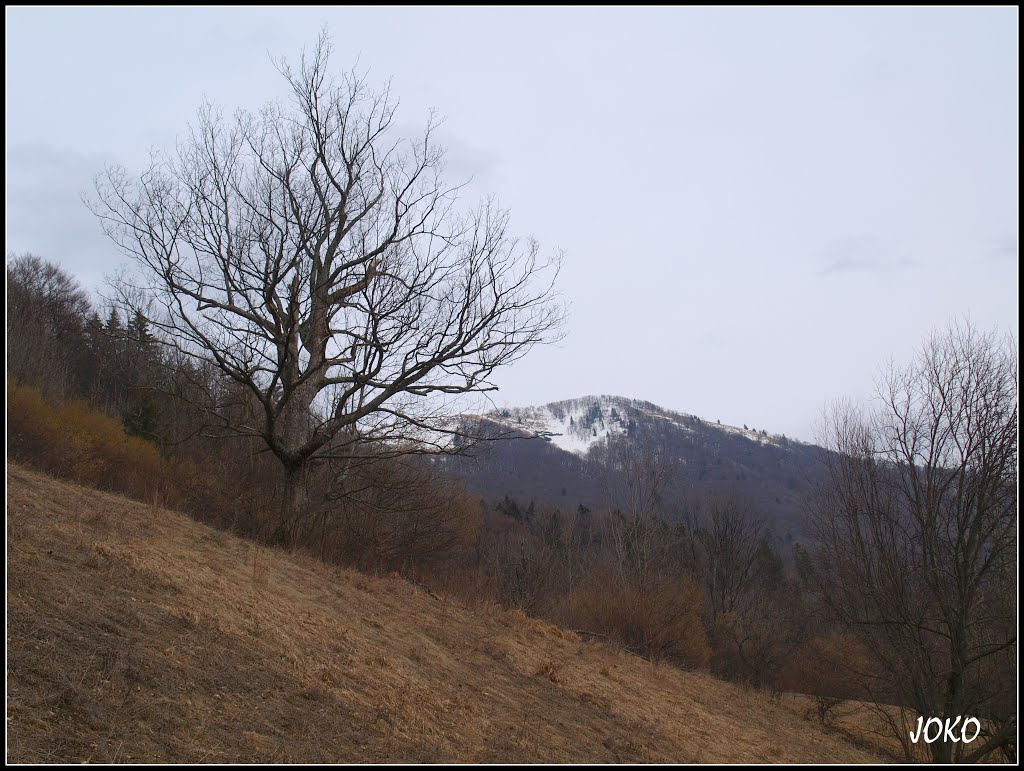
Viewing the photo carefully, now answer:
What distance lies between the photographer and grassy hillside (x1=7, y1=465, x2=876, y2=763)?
4980mm

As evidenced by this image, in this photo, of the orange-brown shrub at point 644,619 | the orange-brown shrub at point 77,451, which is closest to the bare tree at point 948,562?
the orange-brown shrub at point 644,619

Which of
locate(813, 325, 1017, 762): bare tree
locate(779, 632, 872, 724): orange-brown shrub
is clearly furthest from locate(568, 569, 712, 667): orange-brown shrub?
locate(813, 325, 1017, 762): bare tree

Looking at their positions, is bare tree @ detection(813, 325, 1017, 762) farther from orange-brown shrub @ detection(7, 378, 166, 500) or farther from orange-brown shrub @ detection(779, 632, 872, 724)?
orange-brown shrub @ detection(7, 378, 166, 500)

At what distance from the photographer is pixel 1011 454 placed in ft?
42.5

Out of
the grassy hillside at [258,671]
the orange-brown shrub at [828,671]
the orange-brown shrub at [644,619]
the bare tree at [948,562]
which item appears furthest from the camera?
the orange-brown shrub at [644,619]

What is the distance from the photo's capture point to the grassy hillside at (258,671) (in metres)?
4.98

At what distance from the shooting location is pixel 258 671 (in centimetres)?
650

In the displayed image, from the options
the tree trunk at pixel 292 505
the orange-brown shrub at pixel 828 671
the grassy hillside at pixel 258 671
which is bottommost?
the orange-brown shrub at pixel 828 671

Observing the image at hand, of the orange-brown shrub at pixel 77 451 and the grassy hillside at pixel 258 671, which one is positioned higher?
the orange-brown shrub at pixel 77 451

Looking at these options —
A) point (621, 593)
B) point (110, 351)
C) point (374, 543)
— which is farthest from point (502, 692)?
point (110, 351)

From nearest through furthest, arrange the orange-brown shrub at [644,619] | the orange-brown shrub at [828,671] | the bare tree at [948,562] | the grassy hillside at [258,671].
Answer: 1. the grassy hillside at [258,671]
2. the bare tree at [948,562]
3. the orange-brown shrub at [828,671]
4. the orange-brown shrub at [644,619]

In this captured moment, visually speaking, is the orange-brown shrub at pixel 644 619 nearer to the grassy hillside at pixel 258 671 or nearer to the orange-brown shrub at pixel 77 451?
the grassy hillside at pixel 258 671

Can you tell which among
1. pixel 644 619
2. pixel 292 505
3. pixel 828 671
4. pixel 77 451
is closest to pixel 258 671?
pixel 292 505

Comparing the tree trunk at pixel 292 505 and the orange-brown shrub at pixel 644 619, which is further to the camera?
the orange-brown shrub at pixel 644 619
